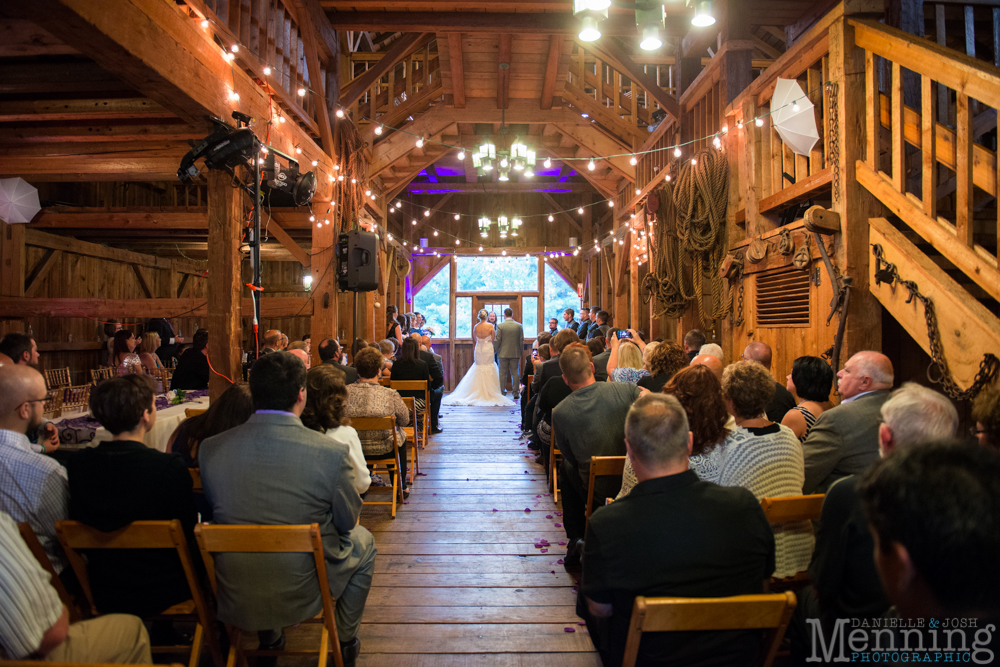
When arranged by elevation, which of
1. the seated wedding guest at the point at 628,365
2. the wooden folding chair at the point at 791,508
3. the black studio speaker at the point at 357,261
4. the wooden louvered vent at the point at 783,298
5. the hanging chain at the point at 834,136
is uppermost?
the hanging chain at the point at 834,136

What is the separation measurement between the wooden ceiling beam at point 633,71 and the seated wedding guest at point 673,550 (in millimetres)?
6608

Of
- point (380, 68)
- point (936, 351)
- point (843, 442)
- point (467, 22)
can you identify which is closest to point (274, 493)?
point (843, 442)

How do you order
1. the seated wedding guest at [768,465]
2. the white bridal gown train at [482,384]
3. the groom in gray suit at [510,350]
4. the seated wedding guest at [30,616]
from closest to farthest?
1. the seated wedding guest at [30,616]
2. the seated wedding guest at [768,465]
3. the white bridal gown train at [482,384]
4. the groom in gray suit at [510,350]

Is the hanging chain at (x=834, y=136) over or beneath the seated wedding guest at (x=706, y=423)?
over

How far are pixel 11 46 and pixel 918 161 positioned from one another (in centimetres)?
632

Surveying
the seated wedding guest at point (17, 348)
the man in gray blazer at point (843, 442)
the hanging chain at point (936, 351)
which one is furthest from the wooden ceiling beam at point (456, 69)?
the man in gray blazer at point (843, 442)

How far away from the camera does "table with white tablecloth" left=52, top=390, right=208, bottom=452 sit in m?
3.22

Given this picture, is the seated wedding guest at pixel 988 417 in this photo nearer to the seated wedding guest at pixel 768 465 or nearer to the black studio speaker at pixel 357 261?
the seated wedding guest at pixel 768 465

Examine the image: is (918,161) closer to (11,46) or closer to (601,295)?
(11,46)

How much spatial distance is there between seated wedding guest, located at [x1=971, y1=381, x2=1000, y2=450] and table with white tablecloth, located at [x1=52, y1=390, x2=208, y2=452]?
3560mm

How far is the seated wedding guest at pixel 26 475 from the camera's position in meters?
1.90

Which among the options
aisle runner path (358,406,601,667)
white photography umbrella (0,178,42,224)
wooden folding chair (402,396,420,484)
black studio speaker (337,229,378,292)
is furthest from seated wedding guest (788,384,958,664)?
white photography umbrella (0,178,42,224)

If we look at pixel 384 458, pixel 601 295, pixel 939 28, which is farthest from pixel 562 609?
pixel 601 295

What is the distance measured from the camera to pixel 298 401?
2.10 m
